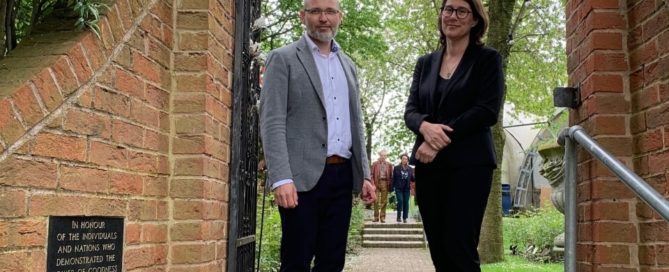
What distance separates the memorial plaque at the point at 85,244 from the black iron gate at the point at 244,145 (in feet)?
2.95

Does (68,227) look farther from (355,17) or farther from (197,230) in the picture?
(355,17)

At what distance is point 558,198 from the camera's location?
365 inches

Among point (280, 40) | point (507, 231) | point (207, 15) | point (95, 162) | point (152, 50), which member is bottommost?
point (507, 231)

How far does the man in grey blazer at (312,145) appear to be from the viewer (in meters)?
2.95

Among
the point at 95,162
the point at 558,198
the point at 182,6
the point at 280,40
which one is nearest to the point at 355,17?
the point at 280,40

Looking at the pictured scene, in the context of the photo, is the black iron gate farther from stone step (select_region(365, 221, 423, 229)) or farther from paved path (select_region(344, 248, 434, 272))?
Result: stone step (select_region(365, 221, 423, 229))

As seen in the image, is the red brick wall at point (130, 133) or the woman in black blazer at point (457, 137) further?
the woman in black blazer at point (457, 137)

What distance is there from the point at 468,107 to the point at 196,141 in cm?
130

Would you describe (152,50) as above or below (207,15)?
below

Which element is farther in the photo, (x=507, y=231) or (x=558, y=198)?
(x=507, y=231)

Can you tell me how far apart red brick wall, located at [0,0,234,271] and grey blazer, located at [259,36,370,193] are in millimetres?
298

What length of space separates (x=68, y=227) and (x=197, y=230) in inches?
30.9

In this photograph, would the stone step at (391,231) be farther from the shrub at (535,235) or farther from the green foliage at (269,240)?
the green foliage at (269,240)

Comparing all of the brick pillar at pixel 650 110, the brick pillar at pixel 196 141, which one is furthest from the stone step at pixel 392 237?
the brick pillar at pixel 650 110
